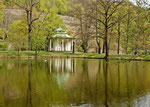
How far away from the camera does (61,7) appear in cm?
7969

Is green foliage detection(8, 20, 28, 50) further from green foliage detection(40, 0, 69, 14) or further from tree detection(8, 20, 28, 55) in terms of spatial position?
green foliage detection(40, 0, 69, 14)

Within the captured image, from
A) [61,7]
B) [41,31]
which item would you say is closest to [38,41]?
[41,31]

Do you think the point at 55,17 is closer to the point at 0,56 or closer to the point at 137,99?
the point at 0,56

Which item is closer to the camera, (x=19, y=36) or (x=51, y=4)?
(x=19, y=36)

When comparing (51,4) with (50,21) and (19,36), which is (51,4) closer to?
(50,21)

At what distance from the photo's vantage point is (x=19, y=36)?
35.5 m

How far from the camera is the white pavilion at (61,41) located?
44.6 meters

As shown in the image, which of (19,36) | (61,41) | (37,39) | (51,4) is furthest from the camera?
(51,4)

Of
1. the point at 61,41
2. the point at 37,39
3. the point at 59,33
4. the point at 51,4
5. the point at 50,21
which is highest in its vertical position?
the point at 51,4

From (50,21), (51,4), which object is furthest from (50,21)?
(51,4)

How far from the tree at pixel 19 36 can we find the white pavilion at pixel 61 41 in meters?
6.33

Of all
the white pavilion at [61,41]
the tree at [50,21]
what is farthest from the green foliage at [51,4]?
the white pavilion at [61,41]

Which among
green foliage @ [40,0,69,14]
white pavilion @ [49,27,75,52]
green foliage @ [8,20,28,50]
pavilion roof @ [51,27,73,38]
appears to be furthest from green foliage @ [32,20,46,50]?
green foliage @ [40,0,69,14]

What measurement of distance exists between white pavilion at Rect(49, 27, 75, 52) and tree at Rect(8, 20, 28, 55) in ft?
20.8
